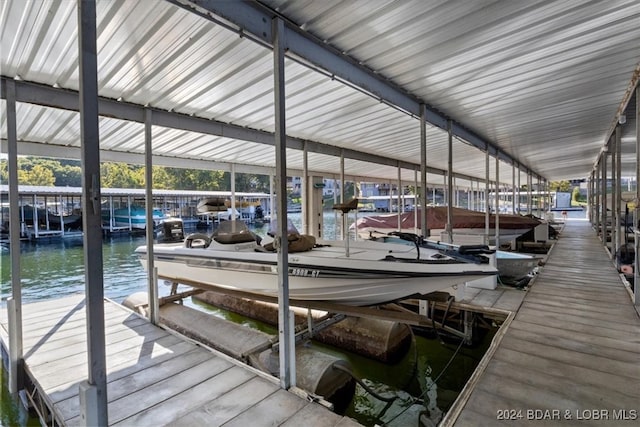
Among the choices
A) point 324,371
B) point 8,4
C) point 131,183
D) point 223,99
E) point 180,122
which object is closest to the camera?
point 8,4

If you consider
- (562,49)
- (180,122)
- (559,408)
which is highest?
(562,49)

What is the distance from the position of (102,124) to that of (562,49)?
5.42 m

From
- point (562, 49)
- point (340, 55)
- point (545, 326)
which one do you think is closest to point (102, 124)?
point (340, 55)

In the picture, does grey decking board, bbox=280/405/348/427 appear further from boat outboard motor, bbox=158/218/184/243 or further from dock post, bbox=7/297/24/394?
boat outboard motor, bbox=158/218/184/243

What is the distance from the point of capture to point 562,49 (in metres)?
3.05

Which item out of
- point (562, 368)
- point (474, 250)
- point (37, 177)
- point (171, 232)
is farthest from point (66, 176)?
point (562, 368)

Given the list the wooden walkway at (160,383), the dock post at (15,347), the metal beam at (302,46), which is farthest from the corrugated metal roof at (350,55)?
the wooden walkway at (160,383)

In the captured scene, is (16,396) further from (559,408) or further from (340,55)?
(559,408)

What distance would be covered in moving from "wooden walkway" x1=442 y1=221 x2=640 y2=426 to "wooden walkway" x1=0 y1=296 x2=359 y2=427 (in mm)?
1114

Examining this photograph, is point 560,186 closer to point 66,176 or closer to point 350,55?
point 350,55

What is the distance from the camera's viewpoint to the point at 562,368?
8.81ft

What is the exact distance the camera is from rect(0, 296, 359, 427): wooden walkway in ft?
7.27

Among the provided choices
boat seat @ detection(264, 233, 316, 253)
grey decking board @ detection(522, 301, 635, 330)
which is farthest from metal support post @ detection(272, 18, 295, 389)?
grey decking board @ detection(522, 301, 635, 330)

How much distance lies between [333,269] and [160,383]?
6.29ft
